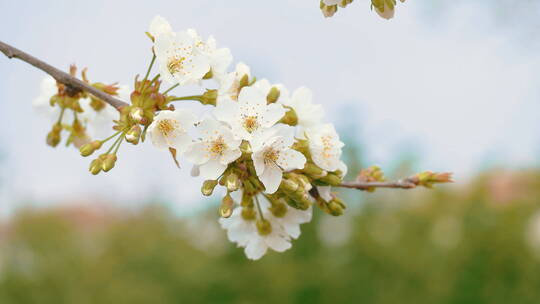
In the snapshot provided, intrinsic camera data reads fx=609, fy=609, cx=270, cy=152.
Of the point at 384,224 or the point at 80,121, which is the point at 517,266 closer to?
the point at 384,224

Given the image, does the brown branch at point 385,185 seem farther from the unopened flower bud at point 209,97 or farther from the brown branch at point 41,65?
the brown branch at point 41,65

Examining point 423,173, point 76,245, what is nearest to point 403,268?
point 76,245

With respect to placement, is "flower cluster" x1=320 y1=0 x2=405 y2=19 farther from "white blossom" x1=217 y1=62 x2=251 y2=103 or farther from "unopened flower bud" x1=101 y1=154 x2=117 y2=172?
"unopened flower bud" x1=101 y1=154 x2=117 y2=172

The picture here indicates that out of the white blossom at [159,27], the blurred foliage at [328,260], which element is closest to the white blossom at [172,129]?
the white blossom at [159,27]

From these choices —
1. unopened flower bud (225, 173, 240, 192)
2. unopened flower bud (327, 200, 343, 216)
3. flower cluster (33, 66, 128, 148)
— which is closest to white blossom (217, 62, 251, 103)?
unopened flower bud (225, 173, 240, 192)

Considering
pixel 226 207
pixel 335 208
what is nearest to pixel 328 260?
pixel 335 208

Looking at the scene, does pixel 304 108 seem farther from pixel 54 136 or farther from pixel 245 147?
pixel 54 136
